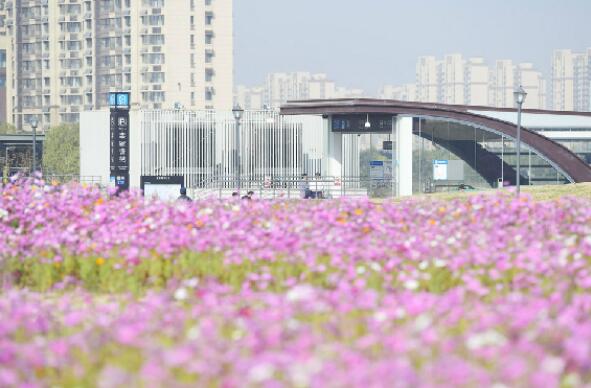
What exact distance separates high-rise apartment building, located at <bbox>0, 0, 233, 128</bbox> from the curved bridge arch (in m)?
78.0

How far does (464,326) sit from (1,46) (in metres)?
145

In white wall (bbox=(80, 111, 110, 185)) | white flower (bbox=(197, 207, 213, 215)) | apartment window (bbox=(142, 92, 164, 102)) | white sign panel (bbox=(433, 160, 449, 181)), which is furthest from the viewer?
Answer: apartment window (bbox=(142, 92, 164, 102))

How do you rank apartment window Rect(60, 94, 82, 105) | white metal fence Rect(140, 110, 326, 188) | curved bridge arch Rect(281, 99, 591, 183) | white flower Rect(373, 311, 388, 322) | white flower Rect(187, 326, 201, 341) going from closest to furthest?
white flower Rect(187, 326, 201, 341) < white flower Rect(373, 311, 388, 322) < curved bridge arch Rect(281, 99, 591, 183) < white metal fence Rect(140, 110, 326, 188) < apartment window Rect(60, 94, 82, 105)

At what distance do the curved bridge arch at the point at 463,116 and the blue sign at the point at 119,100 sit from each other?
13765 millimetres

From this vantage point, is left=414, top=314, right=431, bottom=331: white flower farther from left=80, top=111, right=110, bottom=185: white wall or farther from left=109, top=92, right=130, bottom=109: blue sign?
left=80, top=111, right=110, bottom=185: white wall

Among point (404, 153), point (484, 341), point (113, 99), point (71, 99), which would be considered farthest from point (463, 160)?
point (71, 99)

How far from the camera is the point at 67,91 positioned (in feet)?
475

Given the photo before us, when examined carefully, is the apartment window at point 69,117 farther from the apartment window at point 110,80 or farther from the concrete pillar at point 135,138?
the concrete pillar at point 135,138

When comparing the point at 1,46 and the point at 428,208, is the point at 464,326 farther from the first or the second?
the point at 1,46

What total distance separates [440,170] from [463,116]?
9.70ft

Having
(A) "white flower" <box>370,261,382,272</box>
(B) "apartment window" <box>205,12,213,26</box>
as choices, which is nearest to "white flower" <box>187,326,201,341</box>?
(A) "white flower" <box>370,261,382,272</box>

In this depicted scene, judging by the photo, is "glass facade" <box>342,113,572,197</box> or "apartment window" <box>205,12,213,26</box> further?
"apartment window" <box>205,12,213,26</box>

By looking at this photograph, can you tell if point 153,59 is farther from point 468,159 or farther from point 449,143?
point 468,159

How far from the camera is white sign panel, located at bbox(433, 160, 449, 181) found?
181 ft
